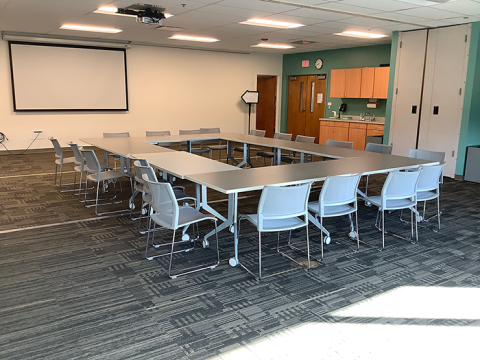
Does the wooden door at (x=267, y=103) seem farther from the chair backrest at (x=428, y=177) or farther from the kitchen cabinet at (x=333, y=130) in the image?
the chair backrest at (x=428, y=177)

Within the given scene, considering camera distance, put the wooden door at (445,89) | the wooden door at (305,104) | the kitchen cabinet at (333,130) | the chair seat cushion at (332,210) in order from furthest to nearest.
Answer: the wooden door at (305,104)
the kitchen cabinet at (333,130)
the wooden door at (445,89)
the chair seat cushion at (332,210)

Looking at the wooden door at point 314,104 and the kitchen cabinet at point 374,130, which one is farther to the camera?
the wooden door at point 314,104

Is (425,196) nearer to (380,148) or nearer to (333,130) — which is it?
(380,148)

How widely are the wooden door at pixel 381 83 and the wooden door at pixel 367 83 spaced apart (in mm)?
94

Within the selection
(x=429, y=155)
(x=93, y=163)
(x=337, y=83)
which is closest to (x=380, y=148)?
(x=429, y=155)

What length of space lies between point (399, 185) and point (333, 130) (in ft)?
24.0

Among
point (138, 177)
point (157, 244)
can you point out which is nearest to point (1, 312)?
point (157, 244)

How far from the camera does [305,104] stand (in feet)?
43.7

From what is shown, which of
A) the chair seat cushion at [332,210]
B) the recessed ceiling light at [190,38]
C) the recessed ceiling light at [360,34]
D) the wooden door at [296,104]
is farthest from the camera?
the wooden door at [296,104]

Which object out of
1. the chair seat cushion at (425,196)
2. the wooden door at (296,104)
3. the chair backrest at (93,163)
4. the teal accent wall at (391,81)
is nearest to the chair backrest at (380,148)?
the chair seat cushion at (425,196)

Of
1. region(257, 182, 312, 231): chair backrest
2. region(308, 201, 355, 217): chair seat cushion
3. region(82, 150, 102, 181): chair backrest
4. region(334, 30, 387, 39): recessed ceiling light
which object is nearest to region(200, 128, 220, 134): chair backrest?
region(334, 30, 387, 39): recessed ceiling light

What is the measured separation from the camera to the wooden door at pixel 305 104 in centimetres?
1276

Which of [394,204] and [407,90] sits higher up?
[407,90]

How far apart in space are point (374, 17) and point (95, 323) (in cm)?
666
